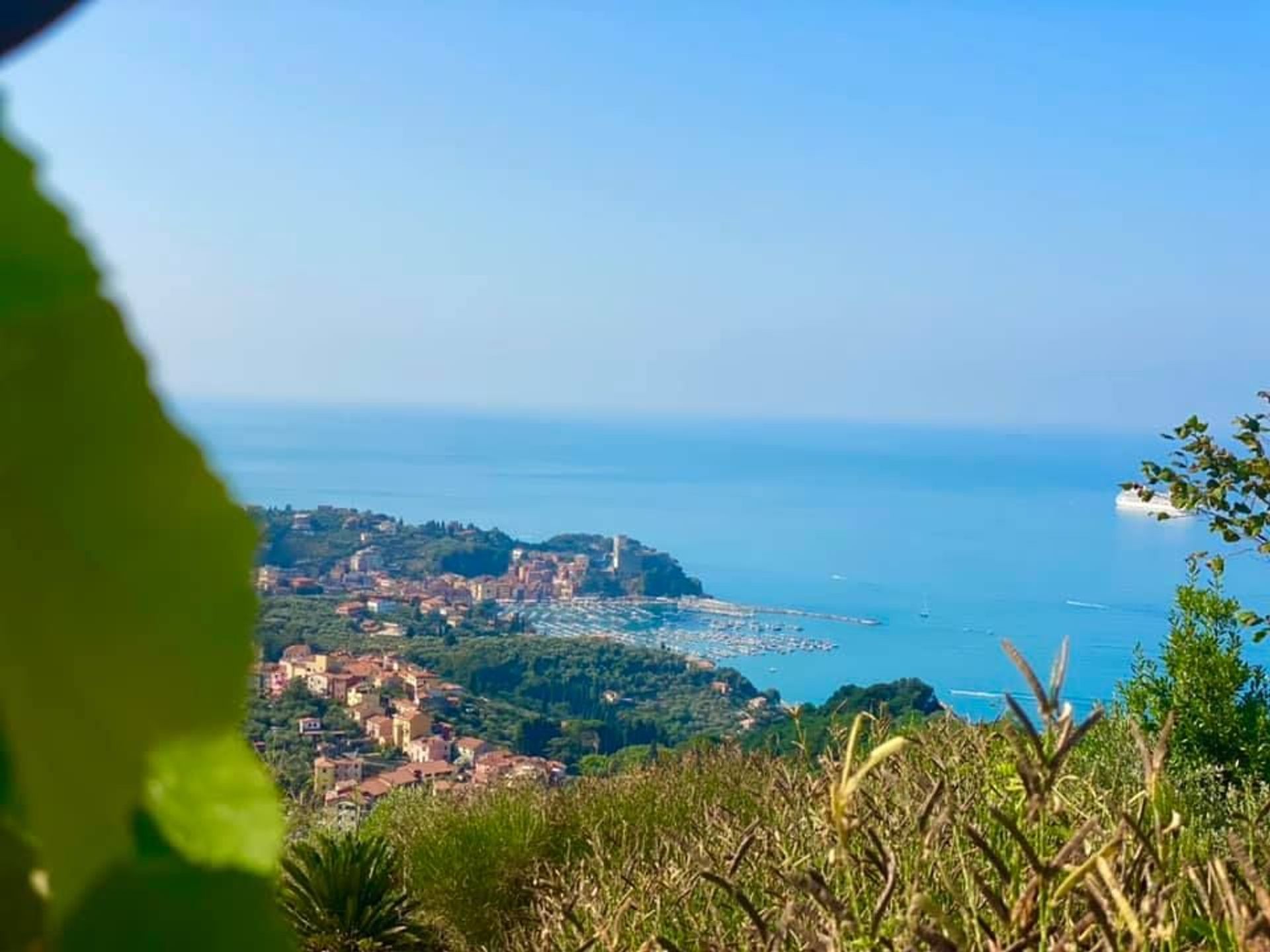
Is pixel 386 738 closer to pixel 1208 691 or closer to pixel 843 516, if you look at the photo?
pixel 1208 691

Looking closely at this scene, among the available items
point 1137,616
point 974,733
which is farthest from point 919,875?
point 1137,616

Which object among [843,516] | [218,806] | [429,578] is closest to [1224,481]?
[218,806]

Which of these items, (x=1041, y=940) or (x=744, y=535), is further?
(x=744, y=535)

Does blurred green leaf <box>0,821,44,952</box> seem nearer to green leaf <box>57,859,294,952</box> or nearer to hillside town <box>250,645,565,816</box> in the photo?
green leaf <box>57,859,294,952</box>

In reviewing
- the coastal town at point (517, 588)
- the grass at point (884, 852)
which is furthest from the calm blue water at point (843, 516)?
the grass at point (884, 852)

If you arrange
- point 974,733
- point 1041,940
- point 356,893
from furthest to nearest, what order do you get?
point 356,893
point 974,733
point 1041,940

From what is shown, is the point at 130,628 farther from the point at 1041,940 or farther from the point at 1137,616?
the point at 1137,616
